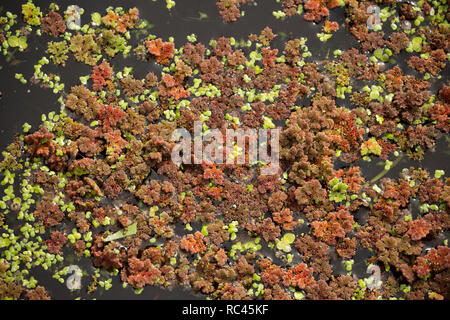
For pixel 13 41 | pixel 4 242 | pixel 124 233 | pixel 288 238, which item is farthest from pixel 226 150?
pixel 13 41

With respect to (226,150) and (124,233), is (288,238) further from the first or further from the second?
(124,233)

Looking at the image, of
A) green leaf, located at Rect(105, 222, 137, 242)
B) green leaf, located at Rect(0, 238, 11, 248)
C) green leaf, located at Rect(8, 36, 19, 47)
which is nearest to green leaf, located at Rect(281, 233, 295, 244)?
green leaf, located at Rect(105, 222, 137, 242)

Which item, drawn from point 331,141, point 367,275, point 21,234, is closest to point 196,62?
point 331,141

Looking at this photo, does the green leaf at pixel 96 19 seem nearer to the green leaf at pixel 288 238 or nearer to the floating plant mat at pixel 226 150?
the floating plant mat at pixel 226 150

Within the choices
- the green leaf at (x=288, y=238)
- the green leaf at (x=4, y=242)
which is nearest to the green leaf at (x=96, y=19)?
the green leaf at (x=4, y=242)

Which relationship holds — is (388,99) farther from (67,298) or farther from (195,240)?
(67,298)

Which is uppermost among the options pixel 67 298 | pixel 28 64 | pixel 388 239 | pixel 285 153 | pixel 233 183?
pixel 28 64
